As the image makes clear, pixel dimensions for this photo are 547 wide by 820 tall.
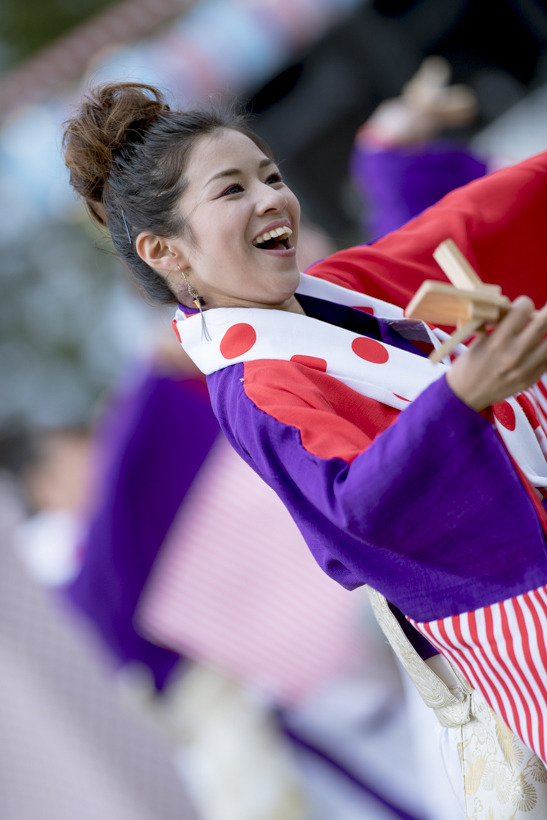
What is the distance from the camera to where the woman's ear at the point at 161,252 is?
1032 mm

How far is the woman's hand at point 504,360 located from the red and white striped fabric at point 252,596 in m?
1.51

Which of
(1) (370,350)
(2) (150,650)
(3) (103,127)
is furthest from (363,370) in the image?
(2) (150,650)

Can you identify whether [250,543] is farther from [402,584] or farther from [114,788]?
[402,584]

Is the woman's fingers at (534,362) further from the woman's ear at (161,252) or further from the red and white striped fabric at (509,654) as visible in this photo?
the woman's ear at (161,252)

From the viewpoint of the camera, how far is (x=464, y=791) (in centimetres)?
95

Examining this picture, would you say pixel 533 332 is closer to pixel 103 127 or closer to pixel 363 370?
pixel 363 370

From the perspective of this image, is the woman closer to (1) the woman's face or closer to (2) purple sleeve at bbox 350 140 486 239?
(1) the woman's face

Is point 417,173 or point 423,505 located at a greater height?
point 423,505

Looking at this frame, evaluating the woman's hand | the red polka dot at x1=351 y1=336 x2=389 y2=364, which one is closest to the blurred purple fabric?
the red polka dot at x1=351 y1=336 x2=389 y2=364

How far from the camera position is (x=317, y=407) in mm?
824

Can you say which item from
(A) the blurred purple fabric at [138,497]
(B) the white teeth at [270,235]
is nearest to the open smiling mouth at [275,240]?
(B) the white teeth at [270,235]

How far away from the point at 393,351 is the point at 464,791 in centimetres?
56

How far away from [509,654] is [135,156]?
2.58 feet

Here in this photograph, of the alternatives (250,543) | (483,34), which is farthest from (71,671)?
(483,34)
